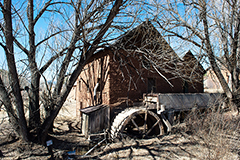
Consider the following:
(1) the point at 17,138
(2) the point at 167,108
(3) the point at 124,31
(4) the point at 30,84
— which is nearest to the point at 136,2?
(3) the point at 124,31

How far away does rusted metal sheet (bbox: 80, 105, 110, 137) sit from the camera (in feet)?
22.6

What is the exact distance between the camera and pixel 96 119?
703 cm

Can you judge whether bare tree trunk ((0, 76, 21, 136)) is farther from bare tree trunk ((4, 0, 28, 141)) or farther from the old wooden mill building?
the old wooden mill building

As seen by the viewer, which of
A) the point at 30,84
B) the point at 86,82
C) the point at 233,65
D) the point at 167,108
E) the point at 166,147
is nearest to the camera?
the point at 166,147

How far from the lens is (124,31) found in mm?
6117

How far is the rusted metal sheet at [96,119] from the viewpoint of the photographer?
690 centimetres

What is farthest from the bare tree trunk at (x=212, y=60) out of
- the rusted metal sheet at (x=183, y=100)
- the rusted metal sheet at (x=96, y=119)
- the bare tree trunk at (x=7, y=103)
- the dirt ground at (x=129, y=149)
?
the bare tree trunk at (x=7, y=103)

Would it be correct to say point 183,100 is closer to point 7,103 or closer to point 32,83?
point 32,83

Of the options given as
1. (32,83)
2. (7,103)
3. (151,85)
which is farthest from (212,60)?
(7,103)

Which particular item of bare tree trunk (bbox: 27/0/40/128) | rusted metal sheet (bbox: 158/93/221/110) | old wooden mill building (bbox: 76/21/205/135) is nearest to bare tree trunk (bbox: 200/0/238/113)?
rusted metal sheet (bbox: 158/93/221/110)

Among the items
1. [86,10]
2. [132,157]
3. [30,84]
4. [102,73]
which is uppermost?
[86,10]

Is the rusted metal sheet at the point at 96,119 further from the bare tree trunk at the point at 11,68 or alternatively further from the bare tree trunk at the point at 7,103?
the bare tree trunk at the point at 7,103

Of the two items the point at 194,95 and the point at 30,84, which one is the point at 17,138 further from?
the point at 194,95

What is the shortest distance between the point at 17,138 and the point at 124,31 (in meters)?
5.18
